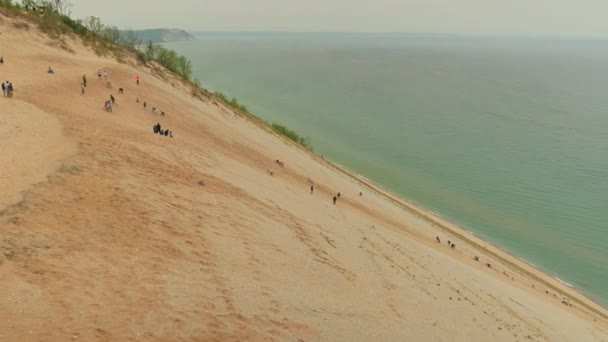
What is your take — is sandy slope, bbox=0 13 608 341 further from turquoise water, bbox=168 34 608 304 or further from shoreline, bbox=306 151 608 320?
turquoise water, bbox=168 34 608 304

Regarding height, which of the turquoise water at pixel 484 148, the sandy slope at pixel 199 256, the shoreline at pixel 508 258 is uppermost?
the turquoise water at pixel 484 148

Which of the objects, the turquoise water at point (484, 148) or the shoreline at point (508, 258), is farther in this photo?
the turquoise water at point (484, 148)

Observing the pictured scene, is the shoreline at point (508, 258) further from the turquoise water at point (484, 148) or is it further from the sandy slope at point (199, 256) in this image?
the turquoise water at point (484, 148)

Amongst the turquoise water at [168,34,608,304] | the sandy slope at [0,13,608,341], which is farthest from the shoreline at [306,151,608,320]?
the turquoise water at [168,34,608,304]

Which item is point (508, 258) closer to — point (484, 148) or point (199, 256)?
point (484, 148)

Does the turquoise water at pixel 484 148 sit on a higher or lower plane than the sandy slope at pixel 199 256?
higher

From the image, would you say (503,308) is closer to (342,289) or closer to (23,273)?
(342,289)

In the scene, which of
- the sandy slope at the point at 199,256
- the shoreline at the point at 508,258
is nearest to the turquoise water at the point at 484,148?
the shoreline at the point at 508,258
